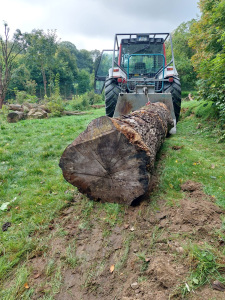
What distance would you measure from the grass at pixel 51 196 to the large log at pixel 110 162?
191 mm

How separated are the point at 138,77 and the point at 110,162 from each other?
4.78m

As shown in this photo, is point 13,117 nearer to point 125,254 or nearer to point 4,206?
point 4,206

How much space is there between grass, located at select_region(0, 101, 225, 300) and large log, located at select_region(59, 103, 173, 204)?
0.19 meters

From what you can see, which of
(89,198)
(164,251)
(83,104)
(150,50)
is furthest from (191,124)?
(83,104)

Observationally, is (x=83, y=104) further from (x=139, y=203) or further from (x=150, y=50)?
(x=139, y=203)

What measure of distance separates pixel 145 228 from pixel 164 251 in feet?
1.10

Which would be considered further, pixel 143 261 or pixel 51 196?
pixel 51 196

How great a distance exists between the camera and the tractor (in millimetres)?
4941

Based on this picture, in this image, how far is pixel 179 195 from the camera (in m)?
2.43

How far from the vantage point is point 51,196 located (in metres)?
2.68

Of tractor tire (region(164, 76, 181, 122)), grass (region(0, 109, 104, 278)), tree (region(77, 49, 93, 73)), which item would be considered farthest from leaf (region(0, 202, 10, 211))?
tree (region(77, 49, 93, 73))

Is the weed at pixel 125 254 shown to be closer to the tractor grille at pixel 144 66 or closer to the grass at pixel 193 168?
the grass at pixel 193 168

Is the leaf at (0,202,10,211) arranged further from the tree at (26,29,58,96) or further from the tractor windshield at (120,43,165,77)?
the tree at (26,29,58,96)

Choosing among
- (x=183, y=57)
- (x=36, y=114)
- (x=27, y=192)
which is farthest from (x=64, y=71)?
(x=27, y=192)
